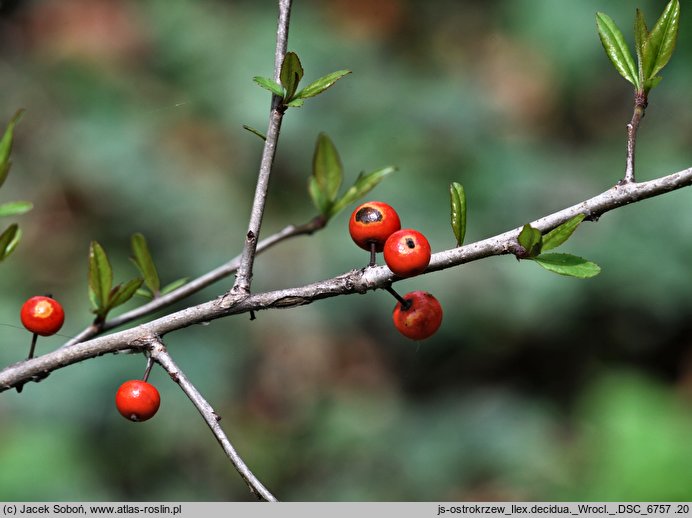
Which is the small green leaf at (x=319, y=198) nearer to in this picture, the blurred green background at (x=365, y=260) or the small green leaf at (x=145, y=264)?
the small green leaf at (x=145, y=264)

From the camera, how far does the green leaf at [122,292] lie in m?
0.92

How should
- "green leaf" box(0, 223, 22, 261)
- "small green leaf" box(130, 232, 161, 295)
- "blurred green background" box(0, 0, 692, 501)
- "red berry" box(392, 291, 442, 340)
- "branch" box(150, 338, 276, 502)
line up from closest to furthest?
"branch" box(150, 338, 276, 502), "green leaf" box(0, 223, 22, 261), "red berry" box(392, 291, 442, 340), "small green leaf" box(130, 232, 161, 295), "blurred green background" box(0, 0, 692, 501)

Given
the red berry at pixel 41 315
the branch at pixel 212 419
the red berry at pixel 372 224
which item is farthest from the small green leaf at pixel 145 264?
the red berry at pixel 372 224

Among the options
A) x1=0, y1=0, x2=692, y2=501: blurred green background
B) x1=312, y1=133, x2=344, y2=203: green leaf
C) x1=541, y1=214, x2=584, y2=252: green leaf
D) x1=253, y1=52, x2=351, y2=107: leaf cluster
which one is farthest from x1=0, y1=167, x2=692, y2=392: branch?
x1=0, y1=0, x2=692, y2=501: blurred green background

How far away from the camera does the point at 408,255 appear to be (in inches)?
30.4

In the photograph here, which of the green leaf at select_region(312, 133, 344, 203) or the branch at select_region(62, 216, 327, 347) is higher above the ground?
the green leaf at select_region(312, 133, 344, 203)

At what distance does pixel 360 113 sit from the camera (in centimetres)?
356

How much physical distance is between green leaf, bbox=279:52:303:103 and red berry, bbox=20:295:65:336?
1.50ft

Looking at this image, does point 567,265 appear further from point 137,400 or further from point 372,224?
point 137,400

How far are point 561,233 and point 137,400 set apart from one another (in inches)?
22.1

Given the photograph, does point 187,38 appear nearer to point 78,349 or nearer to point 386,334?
point 386,334

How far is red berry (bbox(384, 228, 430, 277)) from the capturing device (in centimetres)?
77

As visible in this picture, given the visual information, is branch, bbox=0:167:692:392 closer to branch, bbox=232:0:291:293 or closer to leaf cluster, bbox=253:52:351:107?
branch, bbox=232:0:291:293

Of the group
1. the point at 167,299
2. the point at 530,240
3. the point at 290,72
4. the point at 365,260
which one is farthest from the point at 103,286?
the point at 365,260
